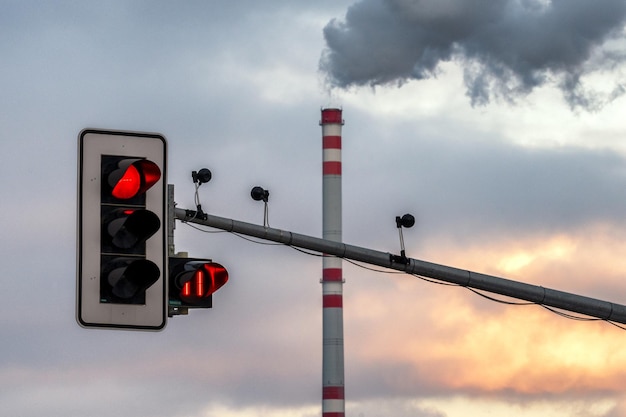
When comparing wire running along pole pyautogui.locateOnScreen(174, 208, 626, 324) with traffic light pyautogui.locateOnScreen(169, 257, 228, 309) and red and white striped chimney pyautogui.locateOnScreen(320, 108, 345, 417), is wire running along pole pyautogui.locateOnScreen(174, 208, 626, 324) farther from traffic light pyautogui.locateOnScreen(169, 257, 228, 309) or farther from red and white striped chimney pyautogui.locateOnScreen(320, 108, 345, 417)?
red and white striped chimney pyautogui.locateOnScreen(320, 108, 345, 417)

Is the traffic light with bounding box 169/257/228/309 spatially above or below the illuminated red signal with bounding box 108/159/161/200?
below

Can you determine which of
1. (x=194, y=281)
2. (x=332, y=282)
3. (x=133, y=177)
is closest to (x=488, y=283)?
(x=194, y=281)

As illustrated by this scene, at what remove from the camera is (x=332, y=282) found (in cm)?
4388

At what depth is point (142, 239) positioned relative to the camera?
26.0 ft

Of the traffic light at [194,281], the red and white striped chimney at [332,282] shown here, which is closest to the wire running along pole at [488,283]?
the traffic light at [194,281]

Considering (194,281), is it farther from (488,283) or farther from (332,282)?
(332,282)

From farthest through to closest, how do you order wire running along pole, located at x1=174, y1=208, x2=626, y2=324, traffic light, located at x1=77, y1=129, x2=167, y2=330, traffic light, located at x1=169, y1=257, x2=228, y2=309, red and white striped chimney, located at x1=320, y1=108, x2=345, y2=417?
red and white striped chimney, located at x1=320, y1=108, x2=345, y2=417 → wire running along pole, located at x1=174, y1=208, x2=626, y2=324 → traffic light, located at x1=169, y1=257, x2=228, y2=309 → traffic light, located at x1=77, y1=129, x2=167, y2=330

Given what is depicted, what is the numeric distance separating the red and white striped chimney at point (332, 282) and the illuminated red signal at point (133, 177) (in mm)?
35645

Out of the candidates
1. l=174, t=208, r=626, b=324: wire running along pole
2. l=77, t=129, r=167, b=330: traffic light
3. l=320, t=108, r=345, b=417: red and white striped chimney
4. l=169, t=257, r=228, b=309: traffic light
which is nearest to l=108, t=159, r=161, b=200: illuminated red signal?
l=77, t=129, r=167, b=330: traffic light

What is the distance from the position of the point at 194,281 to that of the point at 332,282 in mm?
34635

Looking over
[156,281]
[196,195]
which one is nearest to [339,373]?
[196,195]

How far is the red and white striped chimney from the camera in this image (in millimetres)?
43875

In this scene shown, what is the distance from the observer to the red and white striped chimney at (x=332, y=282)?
43875 millimetres

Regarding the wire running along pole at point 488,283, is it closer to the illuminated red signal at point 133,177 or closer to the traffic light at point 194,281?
the traffic light at point 194,281
